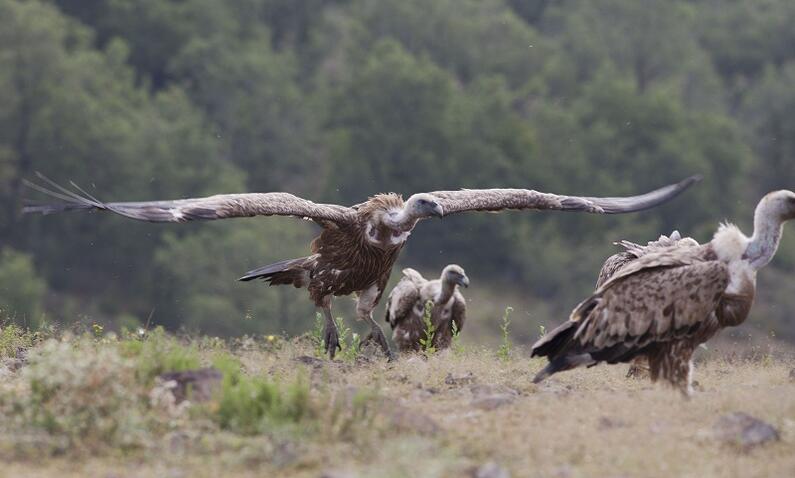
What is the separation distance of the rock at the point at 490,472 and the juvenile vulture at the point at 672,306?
2.50 m

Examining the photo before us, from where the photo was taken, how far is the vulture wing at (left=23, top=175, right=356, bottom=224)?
33.9ft

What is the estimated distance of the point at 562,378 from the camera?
11.1m

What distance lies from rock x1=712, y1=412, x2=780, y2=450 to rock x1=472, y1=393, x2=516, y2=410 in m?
1.43

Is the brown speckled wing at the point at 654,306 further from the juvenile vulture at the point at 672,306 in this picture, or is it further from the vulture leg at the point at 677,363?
the vulture leg at the point at 677,363

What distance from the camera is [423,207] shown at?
506 inches

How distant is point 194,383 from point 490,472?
84.9 inches

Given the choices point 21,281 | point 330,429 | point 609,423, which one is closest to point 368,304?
point 609,423

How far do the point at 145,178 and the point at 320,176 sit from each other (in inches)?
437

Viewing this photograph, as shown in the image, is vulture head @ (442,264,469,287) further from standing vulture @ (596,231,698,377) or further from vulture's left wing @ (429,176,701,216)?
standing vulture @ (596,231,698,377)

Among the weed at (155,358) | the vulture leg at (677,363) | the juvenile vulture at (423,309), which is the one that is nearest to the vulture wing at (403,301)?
the juvenile vulture at (423,309)

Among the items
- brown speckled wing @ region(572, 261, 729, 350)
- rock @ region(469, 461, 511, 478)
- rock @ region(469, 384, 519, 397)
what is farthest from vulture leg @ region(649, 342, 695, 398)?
rock @ region(469, 461, 511, 478)

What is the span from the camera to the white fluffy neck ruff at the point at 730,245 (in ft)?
32.3

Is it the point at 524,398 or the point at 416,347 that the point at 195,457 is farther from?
the point at 416,347

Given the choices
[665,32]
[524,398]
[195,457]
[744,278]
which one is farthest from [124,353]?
[665,32]
